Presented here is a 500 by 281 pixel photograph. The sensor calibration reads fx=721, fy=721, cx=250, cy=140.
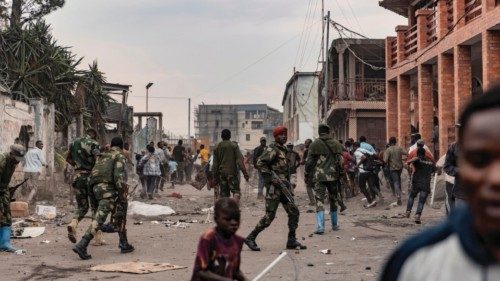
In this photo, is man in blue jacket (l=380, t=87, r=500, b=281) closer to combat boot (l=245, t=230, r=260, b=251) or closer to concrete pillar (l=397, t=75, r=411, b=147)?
combat boot (l=245, t=230, r=260, b=251)

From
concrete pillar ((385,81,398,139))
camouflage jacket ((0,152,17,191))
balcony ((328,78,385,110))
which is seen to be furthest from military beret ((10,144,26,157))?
balcony ((328,78,385,110))

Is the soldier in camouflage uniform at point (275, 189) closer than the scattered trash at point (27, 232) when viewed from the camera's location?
Yes

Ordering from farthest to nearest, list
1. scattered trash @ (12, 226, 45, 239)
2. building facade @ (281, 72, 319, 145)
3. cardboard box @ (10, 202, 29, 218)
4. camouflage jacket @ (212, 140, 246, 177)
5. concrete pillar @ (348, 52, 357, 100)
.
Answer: building facade @ (281, 72, 319, 145)
concrete pillar @ (348, 52, 357, 100)
cardboard box @ (10, 202, 29, 218)
camouflage jacket @ (212, 140, 246, 177)
scattered trash @ (12, 226, 45, 239)

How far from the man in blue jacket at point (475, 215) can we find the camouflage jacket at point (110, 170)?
8.11 m

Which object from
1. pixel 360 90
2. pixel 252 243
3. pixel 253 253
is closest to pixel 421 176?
pixel 252 243

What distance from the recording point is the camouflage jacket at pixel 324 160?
10992 millimetres

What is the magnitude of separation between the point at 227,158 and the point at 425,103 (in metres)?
Answer: 9.98

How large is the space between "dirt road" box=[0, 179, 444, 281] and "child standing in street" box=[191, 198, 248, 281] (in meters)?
1.22

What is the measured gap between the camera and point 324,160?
1106 cm

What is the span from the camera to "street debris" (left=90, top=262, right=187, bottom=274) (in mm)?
7801

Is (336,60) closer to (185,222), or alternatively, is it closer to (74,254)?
(185,222)

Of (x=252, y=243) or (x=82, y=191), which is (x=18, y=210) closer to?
(x=82, y=191)

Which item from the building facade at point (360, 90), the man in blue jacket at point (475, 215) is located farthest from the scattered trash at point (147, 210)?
the building facade at point (360, 90)

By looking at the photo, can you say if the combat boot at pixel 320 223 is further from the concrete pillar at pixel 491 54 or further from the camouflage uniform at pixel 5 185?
the concrete pillar at pixel 491 54
